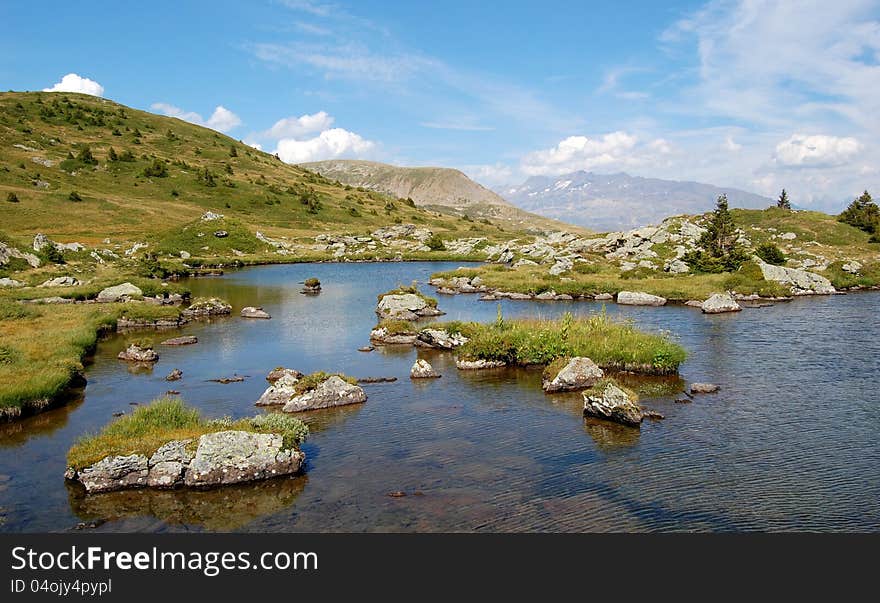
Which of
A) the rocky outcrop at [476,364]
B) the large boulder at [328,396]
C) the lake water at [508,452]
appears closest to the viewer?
the lake water at [508,452]

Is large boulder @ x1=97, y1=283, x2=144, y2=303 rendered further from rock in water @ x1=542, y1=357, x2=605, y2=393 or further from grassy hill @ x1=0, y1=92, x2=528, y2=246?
grassy hill @ x1=0, y1=92, x2=528, y2=246

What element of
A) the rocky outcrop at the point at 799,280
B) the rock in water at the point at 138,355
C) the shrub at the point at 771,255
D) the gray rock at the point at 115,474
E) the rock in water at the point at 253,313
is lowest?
the gray rock at the point at 115,474

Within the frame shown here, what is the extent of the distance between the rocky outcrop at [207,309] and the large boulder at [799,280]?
221 feet

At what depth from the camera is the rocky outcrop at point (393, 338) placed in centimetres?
5100

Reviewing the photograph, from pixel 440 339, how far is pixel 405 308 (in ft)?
53.2

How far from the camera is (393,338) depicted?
51.3 m

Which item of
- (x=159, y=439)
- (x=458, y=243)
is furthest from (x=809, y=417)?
(x=458, y=243)

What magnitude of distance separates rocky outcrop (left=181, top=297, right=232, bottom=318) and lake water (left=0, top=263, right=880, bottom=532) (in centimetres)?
1704

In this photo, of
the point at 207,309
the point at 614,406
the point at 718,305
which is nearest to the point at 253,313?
the point at 207,309

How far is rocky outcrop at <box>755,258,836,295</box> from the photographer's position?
2950 inches

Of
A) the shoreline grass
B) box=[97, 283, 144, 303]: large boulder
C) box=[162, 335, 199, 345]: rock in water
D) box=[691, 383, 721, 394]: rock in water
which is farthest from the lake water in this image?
box=[97, 283, 144, 303]: large boulder

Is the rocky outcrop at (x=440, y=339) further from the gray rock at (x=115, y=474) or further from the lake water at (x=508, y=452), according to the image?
the gray rock at (x=115, y=474)

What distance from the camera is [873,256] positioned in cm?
9556

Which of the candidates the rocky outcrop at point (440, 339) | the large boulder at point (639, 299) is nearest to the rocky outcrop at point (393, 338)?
the rocky outcrop at point (440, 339)
